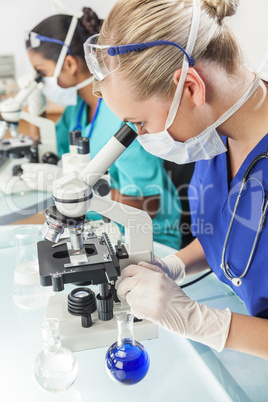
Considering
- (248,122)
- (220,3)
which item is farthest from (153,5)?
(248,122)

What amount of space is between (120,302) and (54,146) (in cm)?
164

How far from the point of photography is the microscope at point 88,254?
3.26 feet

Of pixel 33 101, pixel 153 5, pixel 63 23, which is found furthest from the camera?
pixel 33 101

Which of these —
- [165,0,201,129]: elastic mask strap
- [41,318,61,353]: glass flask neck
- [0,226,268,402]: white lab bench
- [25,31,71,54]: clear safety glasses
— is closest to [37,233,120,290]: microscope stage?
[41,318,61,353]: glass flask neck

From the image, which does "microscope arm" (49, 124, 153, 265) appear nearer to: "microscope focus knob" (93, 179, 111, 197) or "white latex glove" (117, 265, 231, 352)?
"white latex glove" (117, 265, 231, 352)

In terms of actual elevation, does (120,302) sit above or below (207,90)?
below

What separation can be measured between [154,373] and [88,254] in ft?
1.19

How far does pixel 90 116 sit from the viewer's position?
110 inches

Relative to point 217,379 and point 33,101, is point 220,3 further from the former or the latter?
point 33,101

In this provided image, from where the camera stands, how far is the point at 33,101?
299 cm

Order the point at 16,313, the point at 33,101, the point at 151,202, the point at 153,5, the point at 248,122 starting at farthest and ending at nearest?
1. the point at 33,101
2. the point at 151,202
3. the point at 16,313
4. the point at 248,122
5. the point at 153,5

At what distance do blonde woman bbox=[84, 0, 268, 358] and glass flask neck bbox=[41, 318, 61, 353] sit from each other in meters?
0.24

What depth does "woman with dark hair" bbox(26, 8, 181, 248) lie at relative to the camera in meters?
2.13

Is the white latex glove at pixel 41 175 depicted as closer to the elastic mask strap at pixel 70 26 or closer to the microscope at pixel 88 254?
the elastic mask strap at pixel 70 26
